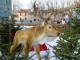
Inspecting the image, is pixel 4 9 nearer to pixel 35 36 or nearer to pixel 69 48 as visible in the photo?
pixel 35 36

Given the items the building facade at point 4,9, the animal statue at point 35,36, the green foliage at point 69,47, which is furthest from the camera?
the building facade at point 4,9

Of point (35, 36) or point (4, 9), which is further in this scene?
point (4, 9)

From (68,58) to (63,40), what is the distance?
1.15 feet

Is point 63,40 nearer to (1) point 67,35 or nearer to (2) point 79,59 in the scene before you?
(1) point 67,35

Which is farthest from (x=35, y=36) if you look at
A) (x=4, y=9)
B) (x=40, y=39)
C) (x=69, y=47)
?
(x=4, y=9)

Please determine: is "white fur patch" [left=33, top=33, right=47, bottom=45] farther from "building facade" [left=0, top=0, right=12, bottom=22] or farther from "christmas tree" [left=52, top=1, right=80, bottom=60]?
"building facade" [left=0, top=0, right=12, bottom=22]

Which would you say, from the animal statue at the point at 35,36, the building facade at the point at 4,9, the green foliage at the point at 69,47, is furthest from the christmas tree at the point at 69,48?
the building facade at the point at 4,9

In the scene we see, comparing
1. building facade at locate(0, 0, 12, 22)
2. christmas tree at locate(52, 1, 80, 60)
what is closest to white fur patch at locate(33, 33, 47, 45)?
christmas tree at locate(52, 1, 80, 60)

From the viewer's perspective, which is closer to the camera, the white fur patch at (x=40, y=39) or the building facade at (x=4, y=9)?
the white fur patch at (x=40, y=39)

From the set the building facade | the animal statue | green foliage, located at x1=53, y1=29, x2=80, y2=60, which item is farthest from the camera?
the building facade

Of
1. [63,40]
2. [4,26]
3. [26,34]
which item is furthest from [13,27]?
[63,40]

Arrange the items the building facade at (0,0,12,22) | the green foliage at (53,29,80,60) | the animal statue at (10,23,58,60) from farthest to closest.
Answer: the building facade at (0,0,12,22), the animal statue at (10,23,58,60), the green foliage at (53,29,80,60)

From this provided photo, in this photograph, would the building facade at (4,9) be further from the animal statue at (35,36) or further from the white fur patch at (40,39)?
the white fur patch at (40,39)

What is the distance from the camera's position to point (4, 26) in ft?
23.6
